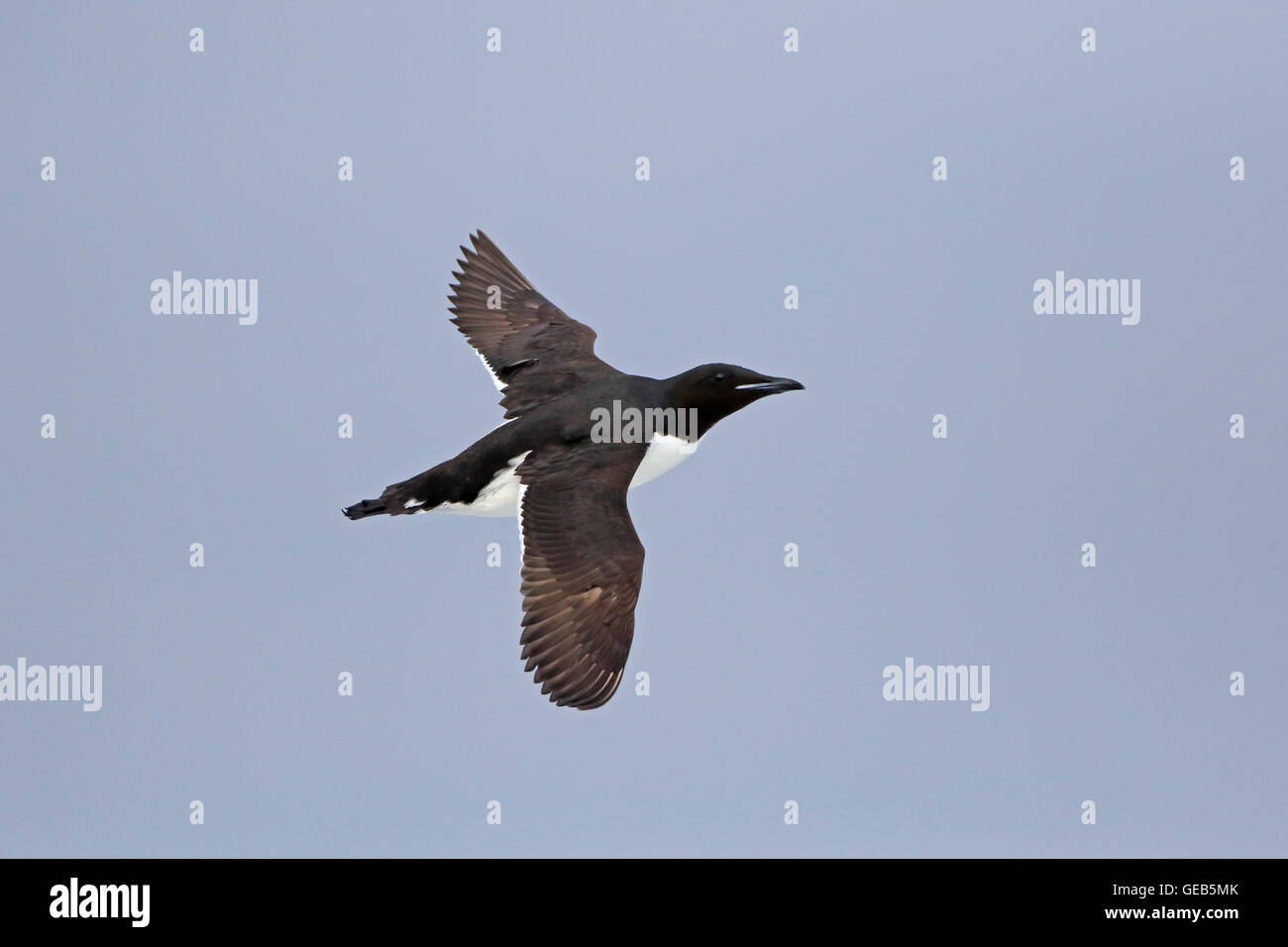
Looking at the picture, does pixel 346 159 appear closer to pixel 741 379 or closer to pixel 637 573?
pixel 741 379

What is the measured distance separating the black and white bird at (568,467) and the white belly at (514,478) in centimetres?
1

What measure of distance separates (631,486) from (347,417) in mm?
2971

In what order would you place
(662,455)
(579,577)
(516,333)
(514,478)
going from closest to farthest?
1. (579,577)
2. (514,478)
3. (662,455)
4. (516,333)

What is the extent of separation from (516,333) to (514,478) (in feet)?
9.89

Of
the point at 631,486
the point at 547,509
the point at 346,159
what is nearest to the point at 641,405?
the point at 631,486

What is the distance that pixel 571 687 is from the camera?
11.9 metres


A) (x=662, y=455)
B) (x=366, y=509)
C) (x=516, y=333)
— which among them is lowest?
(x=366, y=509)

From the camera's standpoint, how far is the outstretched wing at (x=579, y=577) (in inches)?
472

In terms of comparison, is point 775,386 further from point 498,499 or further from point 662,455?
point 498,499

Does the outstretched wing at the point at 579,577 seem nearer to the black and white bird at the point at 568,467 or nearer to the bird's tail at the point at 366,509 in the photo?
the black and white bird at the point at 568,467

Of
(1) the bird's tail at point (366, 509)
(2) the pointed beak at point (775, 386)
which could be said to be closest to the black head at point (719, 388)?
(2) the pointed beak at point (775, 386)

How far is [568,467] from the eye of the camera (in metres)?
13.3

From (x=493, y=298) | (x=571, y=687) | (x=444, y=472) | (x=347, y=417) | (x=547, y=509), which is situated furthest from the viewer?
(x=493, y=298)

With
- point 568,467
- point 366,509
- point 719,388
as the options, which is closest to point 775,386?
point 719,388
